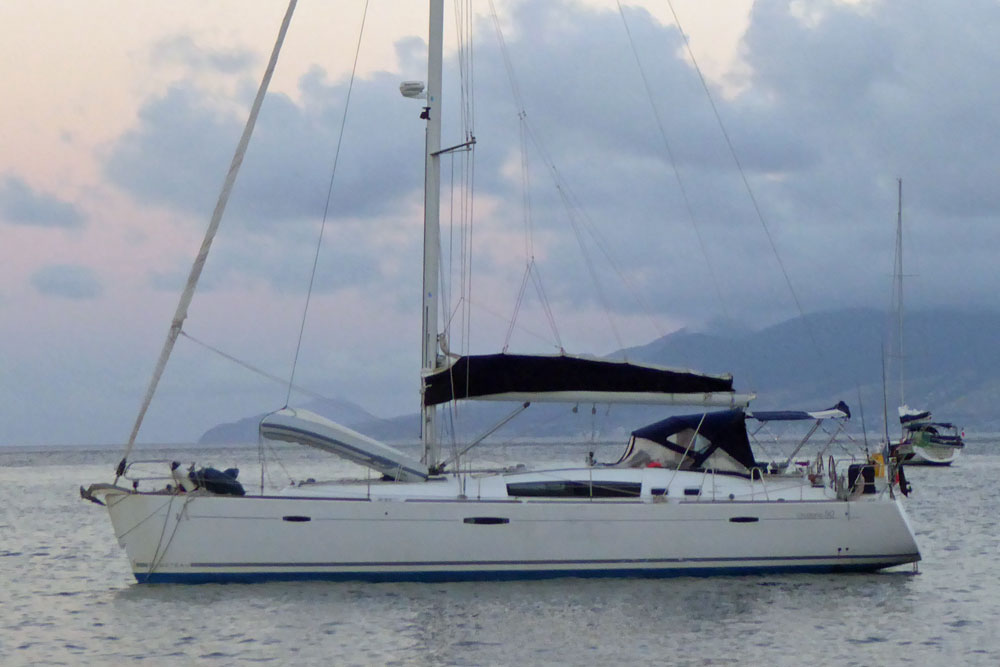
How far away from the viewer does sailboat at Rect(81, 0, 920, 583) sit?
1972 cm

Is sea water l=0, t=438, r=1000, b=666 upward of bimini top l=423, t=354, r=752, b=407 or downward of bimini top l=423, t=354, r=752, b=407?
downward

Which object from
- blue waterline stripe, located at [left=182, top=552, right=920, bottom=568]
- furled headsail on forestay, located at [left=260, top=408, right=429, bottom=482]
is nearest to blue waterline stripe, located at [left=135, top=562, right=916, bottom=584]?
blue waterline stripe, located at [left=182, top=552, right=920, bottom=568]

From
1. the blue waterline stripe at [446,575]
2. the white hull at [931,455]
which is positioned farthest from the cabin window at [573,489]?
the white hull at [931,455]

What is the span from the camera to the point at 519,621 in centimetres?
1820

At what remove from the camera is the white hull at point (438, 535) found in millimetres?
19656

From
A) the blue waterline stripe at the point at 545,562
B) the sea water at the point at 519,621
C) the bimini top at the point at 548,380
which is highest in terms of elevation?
the bimini top at the point at 548,380

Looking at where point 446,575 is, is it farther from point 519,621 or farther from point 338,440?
point 338,440

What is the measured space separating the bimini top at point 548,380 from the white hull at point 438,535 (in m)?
1.50

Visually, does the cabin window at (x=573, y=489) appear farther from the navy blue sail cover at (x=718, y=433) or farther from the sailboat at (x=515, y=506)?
the navy blue sail cover at (x=718, y=433)

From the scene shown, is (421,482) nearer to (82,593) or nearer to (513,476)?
(513,476)

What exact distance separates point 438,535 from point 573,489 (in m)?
2.41

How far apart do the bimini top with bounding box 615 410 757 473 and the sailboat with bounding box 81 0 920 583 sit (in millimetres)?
26

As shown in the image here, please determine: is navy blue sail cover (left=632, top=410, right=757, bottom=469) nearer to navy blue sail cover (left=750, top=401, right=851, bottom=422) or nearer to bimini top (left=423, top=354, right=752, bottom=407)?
navy blue sail cover (left=750, top=401, right=851, bottom=422)

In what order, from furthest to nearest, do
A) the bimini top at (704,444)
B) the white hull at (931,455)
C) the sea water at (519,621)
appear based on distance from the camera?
the white hull at (931,455) → the bimini top at (704,444) → the sea water at (519,621)
